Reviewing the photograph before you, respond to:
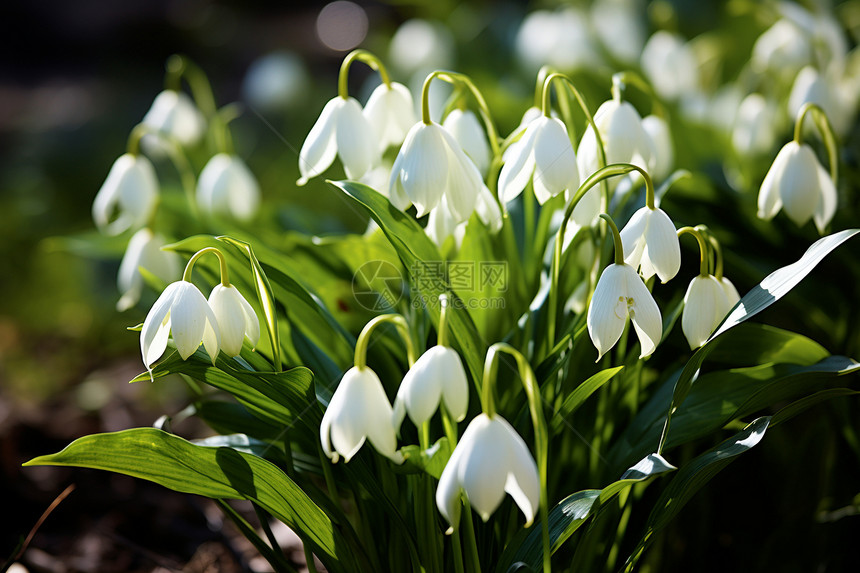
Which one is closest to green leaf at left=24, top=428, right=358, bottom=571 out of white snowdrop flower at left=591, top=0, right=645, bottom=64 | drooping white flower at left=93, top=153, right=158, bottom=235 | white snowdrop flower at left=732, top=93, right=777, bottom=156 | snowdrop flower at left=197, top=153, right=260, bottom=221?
drooping white flower at left=93, top=153, right=158, bottom=235

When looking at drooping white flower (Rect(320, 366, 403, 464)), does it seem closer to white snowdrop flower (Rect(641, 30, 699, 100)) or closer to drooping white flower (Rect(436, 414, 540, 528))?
drooping white flower (Rect(436, 414, 540, 528))

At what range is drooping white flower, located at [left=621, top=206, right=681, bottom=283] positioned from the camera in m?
0.83

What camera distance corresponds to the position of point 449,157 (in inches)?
34.4

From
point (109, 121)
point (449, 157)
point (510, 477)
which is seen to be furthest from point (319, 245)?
point (109, 121)

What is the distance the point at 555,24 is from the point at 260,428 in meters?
1.69

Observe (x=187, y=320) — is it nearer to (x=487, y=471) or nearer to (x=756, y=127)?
(x=487, y=471)

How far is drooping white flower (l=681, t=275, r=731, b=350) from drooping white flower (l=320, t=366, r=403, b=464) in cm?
38

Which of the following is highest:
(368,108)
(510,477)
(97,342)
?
(368,108)

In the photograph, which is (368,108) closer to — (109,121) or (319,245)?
(319,245)

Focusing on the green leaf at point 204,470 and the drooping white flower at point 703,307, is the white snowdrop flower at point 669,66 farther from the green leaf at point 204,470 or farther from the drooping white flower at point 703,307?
the green leaf at point 204,470

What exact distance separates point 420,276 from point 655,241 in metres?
0.28

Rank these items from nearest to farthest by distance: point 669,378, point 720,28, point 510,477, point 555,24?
point 510,477
point 669,378
point 555,24
point 720,28

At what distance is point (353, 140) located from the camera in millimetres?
957

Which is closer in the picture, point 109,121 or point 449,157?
point 449,157
